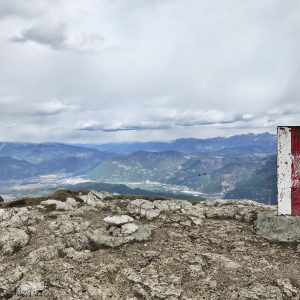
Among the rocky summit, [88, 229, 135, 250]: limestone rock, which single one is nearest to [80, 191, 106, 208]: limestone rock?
the rocky summit

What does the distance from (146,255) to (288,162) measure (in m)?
11.3

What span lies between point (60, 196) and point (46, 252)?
1424 cm

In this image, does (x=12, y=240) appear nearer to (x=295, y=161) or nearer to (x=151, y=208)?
(x=151, y=208)

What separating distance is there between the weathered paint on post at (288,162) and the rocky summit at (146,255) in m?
3.11

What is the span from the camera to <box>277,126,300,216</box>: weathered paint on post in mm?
24344

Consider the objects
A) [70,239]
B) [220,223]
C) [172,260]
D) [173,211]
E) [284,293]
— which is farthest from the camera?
[173,211]

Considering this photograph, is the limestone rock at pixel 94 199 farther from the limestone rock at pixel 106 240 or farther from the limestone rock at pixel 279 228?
the limestone rock at pixel 279 228

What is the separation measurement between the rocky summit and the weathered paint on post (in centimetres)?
311

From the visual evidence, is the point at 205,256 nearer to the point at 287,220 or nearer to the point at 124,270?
the point at 124,270

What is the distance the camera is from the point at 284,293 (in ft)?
60.2

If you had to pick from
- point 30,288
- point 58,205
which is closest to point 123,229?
point 30,288

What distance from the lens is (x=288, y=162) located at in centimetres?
2442

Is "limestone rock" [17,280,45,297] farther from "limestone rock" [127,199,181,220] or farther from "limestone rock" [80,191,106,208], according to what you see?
"limestone rock" [80,191,106,208]

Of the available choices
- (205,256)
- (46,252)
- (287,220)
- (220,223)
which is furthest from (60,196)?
(287,220)
